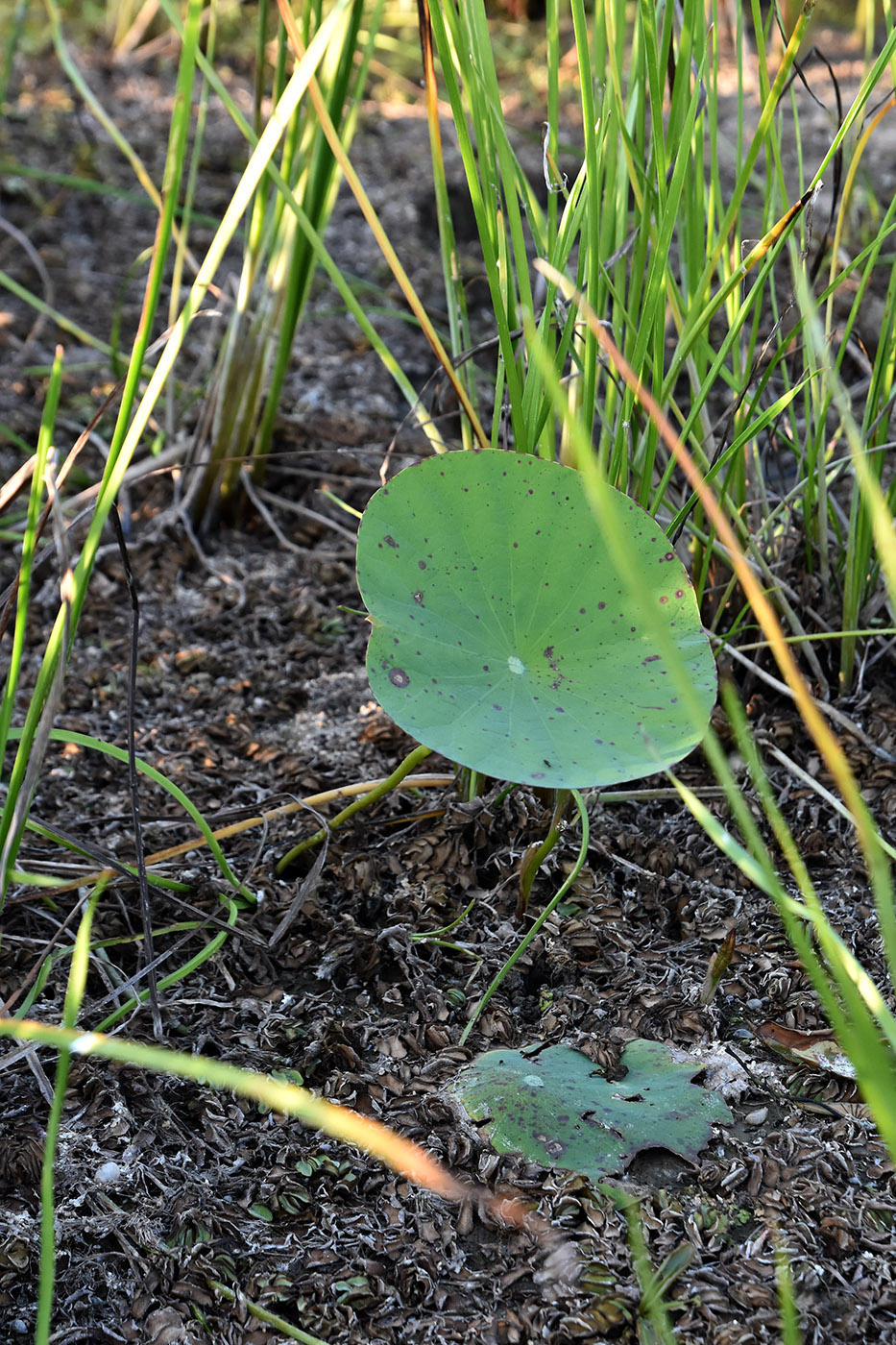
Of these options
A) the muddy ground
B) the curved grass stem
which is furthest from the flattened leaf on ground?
the curved grass stem

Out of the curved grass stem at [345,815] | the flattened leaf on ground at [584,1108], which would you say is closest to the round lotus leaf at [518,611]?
the curved grass stem at [345,815]

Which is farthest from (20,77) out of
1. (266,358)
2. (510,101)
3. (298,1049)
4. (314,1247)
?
(314,1247)

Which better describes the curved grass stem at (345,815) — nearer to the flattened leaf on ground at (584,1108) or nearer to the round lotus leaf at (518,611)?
the round lotus leaf at (518,611)

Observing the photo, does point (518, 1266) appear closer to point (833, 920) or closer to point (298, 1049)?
point (298, 1049)

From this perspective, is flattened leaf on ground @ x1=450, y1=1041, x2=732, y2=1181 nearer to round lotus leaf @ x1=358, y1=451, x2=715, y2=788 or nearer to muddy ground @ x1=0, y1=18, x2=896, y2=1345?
muddy ground @ x1=0, y1=18, x2=896, y2=1345

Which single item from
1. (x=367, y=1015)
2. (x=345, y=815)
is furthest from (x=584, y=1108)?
(x=345, y=815)
